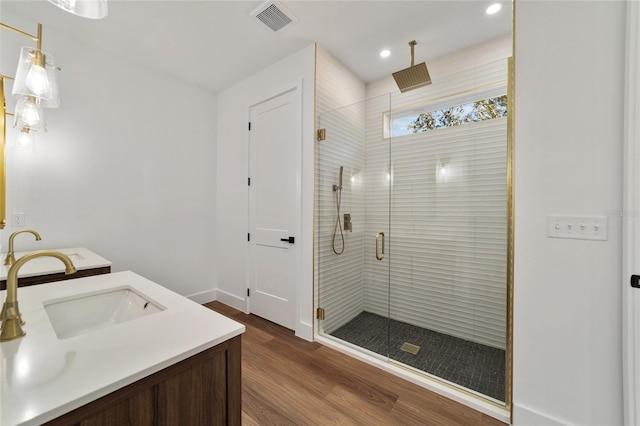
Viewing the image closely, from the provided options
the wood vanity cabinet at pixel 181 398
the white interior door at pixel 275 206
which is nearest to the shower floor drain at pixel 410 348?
the white interior door at pixel 275 206

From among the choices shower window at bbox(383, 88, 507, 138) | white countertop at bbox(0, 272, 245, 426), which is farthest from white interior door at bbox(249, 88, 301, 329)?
white countertop at bbox(0, 272, 245, 426)

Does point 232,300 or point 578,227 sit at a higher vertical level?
point 578,227

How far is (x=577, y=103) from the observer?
4.25ft

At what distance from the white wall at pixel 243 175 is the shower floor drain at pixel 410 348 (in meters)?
0.86

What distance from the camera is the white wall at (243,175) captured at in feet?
8.03

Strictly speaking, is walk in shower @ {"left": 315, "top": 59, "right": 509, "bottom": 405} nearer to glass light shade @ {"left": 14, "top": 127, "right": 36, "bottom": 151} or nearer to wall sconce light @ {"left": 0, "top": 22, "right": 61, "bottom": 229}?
wall sconce light @ {"left": 0, "top": 22, "right": 61, "bottom": 229}

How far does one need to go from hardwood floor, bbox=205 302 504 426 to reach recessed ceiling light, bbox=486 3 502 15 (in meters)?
2.88

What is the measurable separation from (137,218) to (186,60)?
1.80 metres

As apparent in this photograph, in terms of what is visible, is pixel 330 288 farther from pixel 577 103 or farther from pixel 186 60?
pixel 186 60

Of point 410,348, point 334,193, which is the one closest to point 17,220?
point 334,193

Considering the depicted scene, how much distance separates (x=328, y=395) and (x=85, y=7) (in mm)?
2331

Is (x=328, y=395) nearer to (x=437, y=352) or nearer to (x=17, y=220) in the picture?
(x=437, y=352)

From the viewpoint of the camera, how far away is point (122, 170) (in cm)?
267

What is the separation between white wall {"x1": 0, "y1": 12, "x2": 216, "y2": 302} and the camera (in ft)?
7.20
